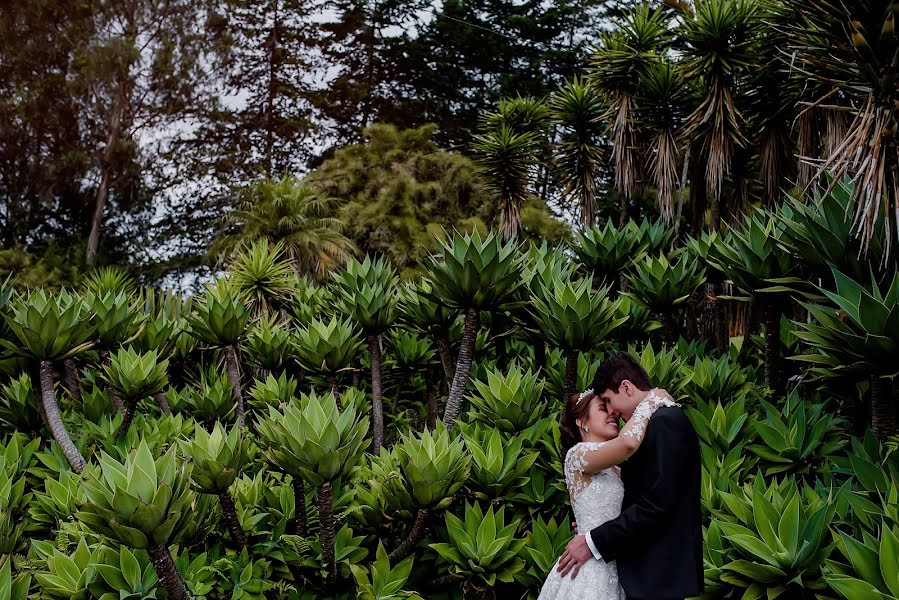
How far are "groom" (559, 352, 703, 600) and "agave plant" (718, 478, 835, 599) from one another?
0.69 feet

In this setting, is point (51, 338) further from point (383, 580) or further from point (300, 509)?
point (383, 580)

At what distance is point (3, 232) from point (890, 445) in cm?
2335

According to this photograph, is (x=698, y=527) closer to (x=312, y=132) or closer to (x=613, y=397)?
(x=613, y=397)

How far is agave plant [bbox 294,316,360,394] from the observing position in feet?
12.1

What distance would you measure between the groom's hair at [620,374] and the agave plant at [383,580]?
3.90ft

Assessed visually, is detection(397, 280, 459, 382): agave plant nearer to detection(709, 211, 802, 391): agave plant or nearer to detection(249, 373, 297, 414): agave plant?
detection(249, 373, 297, 414): agave plant

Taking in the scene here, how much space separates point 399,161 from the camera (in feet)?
49.3

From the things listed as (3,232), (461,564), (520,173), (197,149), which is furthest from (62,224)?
(461,564)

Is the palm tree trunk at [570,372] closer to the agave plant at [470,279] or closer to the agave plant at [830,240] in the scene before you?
the agave plant at [470,279]

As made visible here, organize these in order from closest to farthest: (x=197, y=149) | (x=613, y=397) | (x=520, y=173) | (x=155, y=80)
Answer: (x=613, y=397) < (x=520, y=173) < (x=155, y=80) < (x=197, y=149)

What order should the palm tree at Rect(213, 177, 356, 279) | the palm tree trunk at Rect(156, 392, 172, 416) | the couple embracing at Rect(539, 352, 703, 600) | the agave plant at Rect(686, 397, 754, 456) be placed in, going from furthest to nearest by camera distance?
the palm tree at Rect(213, 177, 356, 279)
the palm tree trunk at Rect(156, 392, 172, 416)
the agave plant at Rect(686, 397, 754, 456)
the couple embracing at Rect(539, 352, 703, 600)

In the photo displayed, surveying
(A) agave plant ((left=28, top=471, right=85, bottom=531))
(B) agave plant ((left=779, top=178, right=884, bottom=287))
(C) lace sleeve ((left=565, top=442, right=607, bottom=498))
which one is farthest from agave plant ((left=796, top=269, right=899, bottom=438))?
(A) agave plant ((left=28, top=471, right=85, bottom=531))

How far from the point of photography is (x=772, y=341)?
3.67m

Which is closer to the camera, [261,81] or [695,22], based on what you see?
[695,22]
